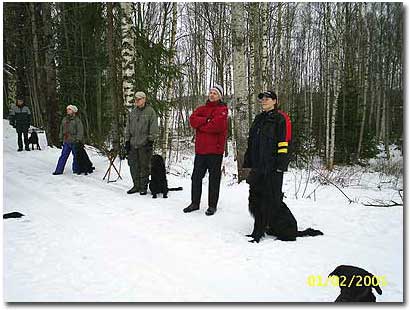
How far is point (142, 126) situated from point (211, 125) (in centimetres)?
178

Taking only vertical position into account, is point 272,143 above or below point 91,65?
below

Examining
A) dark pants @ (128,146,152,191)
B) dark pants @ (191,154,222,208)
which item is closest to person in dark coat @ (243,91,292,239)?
dark pants @ (191,154,222,208)

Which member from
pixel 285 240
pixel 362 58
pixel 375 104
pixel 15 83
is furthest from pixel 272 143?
pixel 375 104

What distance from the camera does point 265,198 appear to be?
15.3 feet

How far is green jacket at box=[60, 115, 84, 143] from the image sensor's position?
869cm

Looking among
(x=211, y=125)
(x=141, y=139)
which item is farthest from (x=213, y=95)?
(x=141, y=139)

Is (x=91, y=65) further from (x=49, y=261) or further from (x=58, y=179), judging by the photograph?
(x=49, y=261)

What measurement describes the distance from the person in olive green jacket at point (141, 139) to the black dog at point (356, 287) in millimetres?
4358

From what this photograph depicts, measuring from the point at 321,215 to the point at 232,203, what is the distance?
5.02 feet

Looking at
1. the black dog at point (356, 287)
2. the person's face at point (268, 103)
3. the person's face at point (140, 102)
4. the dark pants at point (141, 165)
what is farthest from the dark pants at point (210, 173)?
the black dog at point (356, 287)

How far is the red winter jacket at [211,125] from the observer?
557cm

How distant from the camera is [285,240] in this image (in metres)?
4.64

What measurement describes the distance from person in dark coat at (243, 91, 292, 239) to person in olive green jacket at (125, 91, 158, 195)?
260 centimetres

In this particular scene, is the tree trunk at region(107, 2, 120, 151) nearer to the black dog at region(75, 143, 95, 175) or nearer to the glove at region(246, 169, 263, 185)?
the black dog at region(75, 143, 95, 175)
